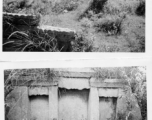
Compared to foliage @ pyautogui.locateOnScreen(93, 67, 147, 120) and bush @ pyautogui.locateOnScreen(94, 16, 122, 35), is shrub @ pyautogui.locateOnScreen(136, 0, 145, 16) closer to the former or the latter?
bush @ pyautogui.locateOnScreen(94, 16, 122, 35)

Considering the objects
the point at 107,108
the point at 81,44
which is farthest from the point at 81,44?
the point at 107,108

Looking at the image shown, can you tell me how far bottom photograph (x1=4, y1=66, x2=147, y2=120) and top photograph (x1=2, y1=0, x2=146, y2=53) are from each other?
15 cm

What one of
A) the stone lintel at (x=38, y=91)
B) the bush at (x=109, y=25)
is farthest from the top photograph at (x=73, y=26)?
the stone lintel at (x=38, y=91)

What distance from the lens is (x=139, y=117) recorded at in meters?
1.57

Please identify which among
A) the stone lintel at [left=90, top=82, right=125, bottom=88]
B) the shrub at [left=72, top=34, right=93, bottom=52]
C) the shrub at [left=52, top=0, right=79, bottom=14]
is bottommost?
the stone lintel at [left=90, top=82, right=125, bottom=88]

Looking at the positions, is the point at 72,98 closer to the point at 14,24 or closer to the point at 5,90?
the point at 5,90

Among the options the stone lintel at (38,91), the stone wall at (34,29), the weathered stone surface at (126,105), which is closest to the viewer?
the stone wall at (34,29)

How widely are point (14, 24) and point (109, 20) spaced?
588 mm

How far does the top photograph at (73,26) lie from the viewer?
4.48 ft

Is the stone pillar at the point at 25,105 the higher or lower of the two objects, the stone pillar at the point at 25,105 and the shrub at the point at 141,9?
the lower

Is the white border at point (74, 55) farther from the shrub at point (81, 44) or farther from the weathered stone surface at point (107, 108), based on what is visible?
the weathered stone surface at point (107, 108)

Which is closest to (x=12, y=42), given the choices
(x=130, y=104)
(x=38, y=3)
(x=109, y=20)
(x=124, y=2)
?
(x=38, y=3)

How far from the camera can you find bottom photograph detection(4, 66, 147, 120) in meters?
1.42

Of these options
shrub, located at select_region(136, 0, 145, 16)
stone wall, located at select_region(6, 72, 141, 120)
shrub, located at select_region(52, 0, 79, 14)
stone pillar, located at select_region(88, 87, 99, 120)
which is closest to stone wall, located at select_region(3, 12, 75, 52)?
shrub, located at select_region(52, 0, 79, 14)
